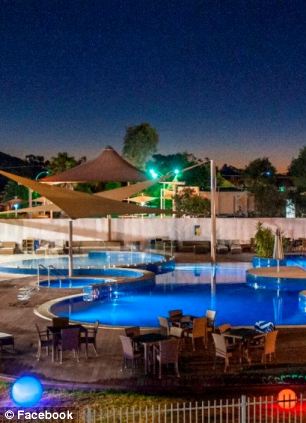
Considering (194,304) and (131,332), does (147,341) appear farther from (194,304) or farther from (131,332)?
(194,304)

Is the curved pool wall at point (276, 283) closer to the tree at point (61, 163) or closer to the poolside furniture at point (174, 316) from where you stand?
the poolside furniture at point (174, 316)

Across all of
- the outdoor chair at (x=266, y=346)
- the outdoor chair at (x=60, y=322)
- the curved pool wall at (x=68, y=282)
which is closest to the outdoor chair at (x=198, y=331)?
the outdoor chair at (x=266, y=346)

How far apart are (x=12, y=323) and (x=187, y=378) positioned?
5331 millimetres

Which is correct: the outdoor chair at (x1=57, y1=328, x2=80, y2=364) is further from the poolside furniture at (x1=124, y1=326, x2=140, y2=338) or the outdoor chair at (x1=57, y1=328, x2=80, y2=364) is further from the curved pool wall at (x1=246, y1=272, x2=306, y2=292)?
the curved pool wall at (x1=246, y1=272, x2=306, y2=292)

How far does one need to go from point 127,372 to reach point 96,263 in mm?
17363

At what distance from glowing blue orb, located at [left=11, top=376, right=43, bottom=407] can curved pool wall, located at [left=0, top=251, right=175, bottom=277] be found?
11.9 metres

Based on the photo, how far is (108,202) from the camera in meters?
16.2

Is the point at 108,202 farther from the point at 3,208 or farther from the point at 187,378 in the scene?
the point at 3,208

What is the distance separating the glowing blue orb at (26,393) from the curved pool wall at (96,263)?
11.9m

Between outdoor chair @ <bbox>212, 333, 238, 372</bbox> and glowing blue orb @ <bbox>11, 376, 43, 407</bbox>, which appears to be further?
outdoor chair @ <bbox>212, 333, 238, 372</bbox>

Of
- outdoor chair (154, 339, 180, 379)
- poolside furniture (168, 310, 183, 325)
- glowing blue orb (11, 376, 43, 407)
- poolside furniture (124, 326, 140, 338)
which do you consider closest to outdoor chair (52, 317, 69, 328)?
poolside furniture (124, 326, 140, 338)

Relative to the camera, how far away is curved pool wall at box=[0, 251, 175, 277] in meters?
22.2

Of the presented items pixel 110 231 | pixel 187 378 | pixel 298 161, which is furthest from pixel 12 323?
pixel 298 161

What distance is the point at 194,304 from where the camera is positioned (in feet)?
58.5
